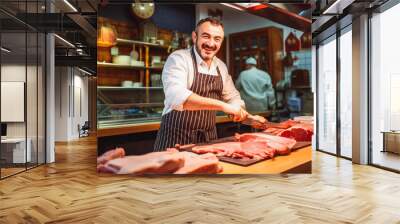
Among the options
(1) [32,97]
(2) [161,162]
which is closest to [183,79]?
(2) [161,162]

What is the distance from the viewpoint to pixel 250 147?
5.72 m

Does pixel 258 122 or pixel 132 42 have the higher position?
pixel 132 42

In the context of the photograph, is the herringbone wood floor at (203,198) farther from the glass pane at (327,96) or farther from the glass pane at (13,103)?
the glass pane at (327,96)

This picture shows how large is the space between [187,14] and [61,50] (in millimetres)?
6072

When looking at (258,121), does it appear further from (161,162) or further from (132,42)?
(132,42)

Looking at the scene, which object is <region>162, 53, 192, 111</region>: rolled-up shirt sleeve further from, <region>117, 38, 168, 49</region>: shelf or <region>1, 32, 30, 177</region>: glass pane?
<region>1, 32, 30, 177</region>: glass pane

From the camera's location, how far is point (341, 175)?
605 centimetres

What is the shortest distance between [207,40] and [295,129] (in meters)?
1.94

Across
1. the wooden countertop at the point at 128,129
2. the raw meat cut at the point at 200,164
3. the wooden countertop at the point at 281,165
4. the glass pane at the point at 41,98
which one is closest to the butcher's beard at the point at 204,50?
the wooden countertop at the point at 128,129

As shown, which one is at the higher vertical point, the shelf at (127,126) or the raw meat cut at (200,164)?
the shelf at (127,126)

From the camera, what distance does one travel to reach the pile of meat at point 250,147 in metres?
5.66

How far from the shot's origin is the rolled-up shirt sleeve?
5.63m

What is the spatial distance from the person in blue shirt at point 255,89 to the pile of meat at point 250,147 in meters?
0.43

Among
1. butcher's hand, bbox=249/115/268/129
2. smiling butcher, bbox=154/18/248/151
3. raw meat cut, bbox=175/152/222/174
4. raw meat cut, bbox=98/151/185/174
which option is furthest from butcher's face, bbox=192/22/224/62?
raw meat cut, bbox=98/151/185/174
